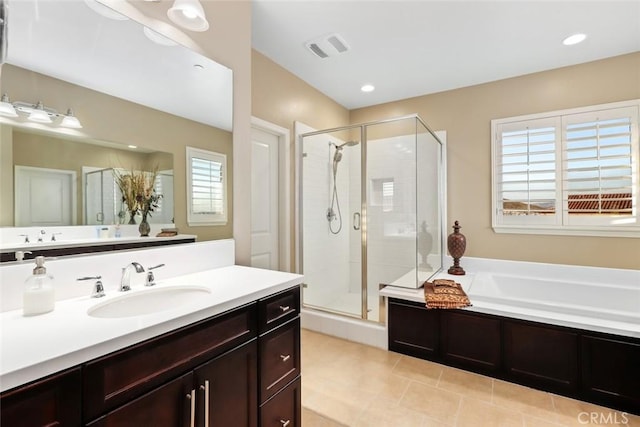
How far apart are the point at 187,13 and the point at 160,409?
1610 millimetres

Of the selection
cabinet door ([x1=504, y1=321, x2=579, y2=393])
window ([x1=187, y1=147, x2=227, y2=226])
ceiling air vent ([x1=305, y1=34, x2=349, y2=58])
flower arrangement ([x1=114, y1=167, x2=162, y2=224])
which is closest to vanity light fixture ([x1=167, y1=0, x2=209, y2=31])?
window ([x1=187, y1=147, x2=227, y2=226])

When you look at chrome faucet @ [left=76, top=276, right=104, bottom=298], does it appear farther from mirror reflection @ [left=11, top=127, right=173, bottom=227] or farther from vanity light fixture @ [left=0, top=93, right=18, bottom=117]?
vanity light fixture @ [left=0, top=93, right=18, bottom=117]

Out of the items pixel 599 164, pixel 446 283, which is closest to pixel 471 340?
pixel 446 283

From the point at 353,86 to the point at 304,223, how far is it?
167cm

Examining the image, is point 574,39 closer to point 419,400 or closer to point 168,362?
point 419,400

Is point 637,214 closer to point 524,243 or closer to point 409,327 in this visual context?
point 524,243

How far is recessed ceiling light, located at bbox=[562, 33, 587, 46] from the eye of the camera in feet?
7.81

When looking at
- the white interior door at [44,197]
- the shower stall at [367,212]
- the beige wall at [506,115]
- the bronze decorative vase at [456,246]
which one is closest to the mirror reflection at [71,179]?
the white interior door at [44,197]

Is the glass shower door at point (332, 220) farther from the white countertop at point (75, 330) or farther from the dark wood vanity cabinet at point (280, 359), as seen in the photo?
the white countertop at point (75, 330)

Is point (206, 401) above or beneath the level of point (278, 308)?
beneath

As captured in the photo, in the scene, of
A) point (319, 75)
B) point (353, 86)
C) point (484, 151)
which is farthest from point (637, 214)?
Answer: point (319, 75)

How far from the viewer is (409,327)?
246cm

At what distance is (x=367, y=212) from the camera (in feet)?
10.2

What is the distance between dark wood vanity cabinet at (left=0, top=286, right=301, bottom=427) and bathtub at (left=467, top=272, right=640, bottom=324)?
5.40 feet
